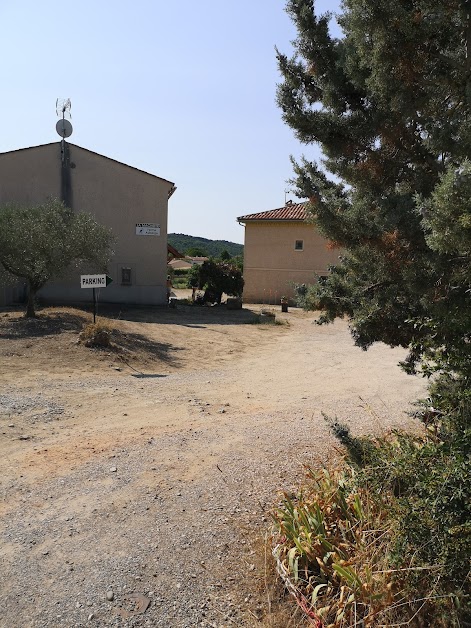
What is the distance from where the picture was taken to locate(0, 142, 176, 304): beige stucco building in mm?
21562

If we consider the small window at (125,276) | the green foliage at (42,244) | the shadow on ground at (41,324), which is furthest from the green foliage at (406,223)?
the small window at (125,276)

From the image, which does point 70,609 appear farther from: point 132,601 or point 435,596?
point 435,596

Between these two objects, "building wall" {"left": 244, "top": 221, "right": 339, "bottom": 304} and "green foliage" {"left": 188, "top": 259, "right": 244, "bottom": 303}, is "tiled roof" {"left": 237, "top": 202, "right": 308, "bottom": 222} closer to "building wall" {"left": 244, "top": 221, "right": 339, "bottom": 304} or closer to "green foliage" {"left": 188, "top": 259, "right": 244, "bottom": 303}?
"building wall" {"left": 244, "top": 221, "right": 339, "bottom": 304}

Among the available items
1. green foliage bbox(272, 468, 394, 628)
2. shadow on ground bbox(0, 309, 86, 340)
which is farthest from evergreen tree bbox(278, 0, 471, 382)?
shadow on ground bbox(0, 309, 86, 340)

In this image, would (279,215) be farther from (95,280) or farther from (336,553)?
(336,553)

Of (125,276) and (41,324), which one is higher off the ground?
(125,276)

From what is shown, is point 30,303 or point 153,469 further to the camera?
point 30,303

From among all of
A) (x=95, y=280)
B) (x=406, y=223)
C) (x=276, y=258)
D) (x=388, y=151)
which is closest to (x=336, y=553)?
(x=406, y=223)

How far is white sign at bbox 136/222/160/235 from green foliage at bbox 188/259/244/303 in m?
3.89

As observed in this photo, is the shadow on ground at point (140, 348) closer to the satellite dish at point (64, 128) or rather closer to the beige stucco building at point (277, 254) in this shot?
the satellite dish at point (64, 128)

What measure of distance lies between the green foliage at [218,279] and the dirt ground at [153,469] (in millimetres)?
14674

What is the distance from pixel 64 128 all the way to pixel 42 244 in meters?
9.32

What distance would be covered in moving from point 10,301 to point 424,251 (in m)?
20.4

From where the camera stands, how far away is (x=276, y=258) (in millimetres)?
29969
